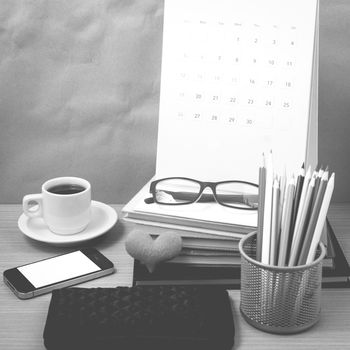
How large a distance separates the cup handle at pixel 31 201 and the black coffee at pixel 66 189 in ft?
0.06

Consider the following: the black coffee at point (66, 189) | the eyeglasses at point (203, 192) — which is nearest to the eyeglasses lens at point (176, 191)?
the eyeglasses at point (203, 192)

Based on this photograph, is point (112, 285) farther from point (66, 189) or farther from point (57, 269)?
point (66, 189)

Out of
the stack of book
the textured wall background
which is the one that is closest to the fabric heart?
the stack of book

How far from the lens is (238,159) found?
2.59 ft

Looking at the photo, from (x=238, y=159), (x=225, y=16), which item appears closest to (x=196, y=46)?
(x=225, y=16)

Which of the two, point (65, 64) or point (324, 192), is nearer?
point (324, 192)

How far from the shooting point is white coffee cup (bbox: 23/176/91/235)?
2.52 ft

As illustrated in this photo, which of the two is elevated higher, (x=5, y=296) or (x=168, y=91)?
(x=168, y=91)

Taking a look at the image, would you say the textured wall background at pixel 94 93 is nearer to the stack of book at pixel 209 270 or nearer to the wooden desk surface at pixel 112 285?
the wooden desk surface at pixel 112 285

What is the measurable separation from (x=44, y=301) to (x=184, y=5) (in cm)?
42

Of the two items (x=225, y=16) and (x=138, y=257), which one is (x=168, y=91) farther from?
(x=138, y=257)

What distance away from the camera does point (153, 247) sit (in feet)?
2.22

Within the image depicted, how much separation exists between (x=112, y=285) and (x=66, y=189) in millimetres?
174

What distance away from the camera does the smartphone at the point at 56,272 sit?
2.21 ft
